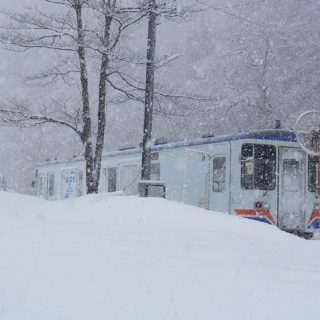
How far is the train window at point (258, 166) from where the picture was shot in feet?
46.4

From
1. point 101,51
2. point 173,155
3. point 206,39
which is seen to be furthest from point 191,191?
point 206,39

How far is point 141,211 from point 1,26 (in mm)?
7730

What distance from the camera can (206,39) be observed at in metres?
44.1

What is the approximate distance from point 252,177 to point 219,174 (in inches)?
44.4

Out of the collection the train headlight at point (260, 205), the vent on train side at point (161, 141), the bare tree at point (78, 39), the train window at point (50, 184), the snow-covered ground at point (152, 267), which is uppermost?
the bare tree at point (78, 39)

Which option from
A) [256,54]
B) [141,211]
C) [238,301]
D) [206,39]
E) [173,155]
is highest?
[206,39]

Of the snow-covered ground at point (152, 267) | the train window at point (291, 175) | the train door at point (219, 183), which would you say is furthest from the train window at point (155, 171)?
the snow-covered ground at point (152, 267)

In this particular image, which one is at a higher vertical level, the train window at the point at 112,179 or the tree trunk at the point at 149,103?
the tree trunk at the point at 149,103

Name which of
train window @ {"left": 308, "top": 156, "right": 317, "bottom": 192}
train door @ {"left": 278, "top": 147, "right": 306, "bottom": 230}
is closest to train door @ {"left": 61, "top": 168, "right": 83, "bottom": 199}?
train door @ {"left": 278, "top": 147, "right": 306, "bottom": 230}

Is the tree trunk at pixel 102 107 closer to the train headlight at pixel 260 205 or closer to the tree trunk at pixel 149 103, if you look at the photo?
the tree trunk at pixel 149 103

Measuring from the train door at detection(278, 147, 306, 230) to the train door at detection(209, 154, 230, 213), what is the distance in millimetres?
1307

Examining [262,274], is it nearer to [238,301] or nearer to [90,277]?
[238,301]

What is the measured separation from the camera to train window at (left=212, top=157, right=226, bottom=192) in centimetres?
1482

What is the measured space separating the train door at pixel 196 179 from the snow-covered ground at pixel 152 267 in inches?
236
